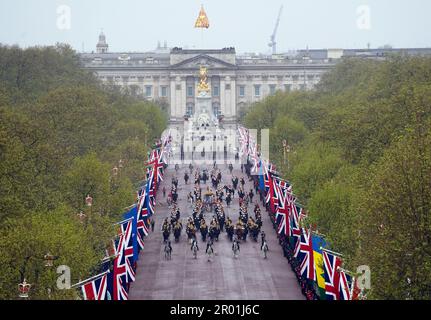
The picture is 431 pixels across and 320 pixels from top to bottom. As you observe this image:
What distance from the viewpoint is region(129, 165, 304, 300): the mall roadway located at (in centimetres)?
5066

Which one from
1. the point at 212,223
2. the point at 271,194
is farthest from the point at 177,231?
the point at 271,194

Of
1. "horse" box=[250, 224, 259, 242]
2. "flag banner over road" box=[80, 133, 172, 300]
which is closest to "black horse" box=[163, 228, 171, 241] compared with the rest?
"flag banner over road" box=[80, 133, 172, 300]

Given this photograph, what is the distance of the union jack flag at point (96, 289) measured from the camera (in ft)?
126

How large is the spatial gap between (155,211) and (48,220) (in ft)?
102

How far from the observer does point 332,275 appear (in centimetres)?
4303

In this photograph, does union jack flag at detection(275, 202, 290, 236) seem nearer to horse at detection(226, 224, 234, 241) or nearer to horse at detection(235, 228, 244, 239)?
horse at detection(235, 228, 244, 239)

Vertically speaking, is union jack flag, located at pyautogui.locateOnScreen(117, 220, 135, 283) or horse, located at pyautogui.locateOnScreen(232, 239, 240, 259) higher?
union jack flag, located at pyautogui.locateOnScreen(117, 220, 135, 283)

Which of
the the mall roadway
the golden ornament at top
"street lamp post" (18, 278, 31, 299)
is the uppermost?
the golden ornament at top

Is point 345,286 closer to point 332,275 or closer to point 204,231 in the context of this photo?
point 332,275

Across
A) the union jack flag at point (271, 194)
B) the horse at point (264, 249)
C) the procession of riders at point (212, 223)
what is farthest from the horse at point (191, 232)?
the union jack flag at point (271, 194)

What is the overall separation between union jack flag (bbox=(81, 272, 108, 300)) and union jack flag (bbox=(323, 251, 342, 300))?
362 inches

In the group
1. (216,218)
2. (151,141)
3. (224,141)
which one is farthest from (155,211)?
(224,141)

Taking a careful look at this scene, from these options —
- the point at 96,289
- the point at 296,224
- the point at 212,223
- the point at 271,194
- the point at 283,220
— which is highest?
the point at 271,194

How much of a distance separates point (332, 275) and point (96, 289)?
9857mm
